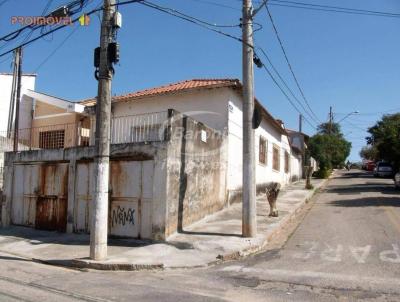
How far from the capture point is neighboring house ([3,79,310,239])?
12.2 metres

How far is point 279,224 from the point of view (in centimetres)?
1367

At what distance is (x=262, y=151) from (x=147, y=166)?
11.1m

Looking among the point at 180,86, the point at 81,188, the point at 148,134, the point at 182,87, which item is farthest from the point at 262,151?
the point at 81,188

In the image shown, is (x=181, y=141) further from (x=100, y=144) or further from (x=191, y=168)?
(x=100, y=144)

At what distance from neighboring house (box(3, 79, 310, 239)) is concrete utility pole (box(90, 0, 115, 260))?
2.27 m

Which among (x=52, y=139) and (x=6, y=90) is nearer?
(x=52, y=139)

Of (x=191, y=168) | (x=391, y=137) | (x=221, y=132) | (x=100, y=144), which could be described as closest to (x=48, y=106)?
(x=221, y=132)

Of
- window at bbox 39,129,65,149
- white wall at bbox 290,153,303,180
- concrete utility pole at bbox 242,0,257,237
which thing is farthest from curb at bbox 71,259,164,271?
white wall at bbox 290,153,303,180

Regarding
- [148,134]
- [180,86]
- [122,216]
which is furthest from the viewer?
[180,86]

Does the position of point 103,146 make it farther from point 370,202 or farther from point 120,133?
point 370,202

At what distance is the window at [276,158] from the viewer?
1016 inches

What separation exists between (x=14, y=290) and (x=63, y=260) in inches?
116

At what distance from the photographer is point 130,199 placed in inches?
494

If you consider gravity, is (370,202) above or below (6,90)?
below
